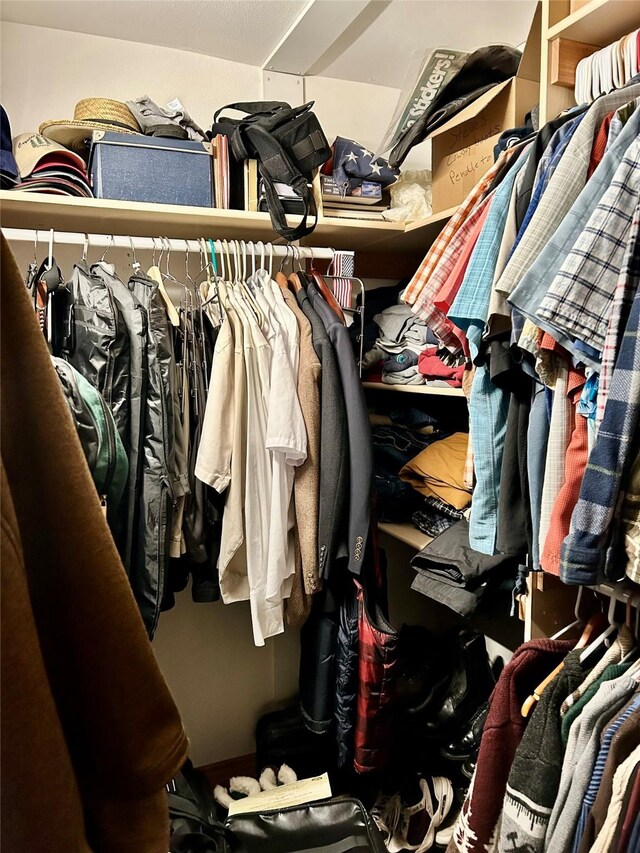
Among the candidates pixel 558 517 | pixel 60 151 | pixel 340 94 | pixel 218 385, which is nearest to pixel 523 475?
pixel 558 517

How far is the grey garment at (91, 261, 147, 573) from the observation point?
4.88 ft

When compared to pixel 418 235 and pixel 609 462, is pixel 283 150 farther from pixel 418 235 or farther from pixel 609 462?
pixel 609 462

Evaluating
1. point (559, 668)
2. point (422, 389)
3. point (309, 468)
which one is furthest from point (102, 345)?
point (559, 668)

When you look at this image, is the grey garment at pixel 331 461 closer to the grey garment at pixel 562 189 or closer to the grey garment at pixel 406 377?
the grey garment at pixel 406 377

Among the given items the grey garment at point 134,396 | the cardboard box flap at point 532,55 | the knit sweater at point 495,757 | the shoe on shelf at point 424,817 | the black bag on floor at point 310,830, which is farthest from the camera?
the shoe on shelf at point 424,817

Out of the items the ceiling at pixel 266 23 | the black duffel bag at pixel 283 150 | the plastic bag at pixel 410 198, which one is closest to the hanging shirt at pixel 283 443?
the black duffel bag at pixel 283 150

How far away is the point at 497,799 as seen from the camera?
123cm

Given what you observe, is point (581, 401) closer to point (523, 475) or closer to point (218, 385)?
point (523, 475)

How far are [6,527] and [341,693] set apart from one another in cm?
155

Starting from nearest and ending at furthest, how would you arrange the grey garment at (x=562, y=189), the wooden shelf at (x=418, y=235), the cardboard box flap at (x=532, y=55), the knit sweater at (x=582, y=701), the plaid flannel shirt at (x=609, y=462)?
the plaid flannel shirt at (x=609, y=462), the grey garment at (x=562, y=189), the knit sweater at (x=582, y=701), the cardboard box flap at (x=532, y=55), the wooden shelf at (x=418, y=235)

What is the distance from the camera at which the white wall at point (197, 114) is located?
6.08 ft

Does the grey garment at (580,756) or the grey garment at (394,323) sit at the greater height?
the grey garment at (394,323)

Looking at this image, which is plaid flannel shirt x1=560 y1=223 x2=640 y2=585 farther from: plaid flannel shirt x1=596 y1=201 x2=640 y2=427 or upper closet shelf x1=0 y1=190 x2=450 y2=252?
upper closet shelf x1=0 y1=190 x2=450 y2=252

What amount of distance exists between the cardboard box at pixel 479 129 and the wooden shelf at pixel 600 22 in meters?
0.16
